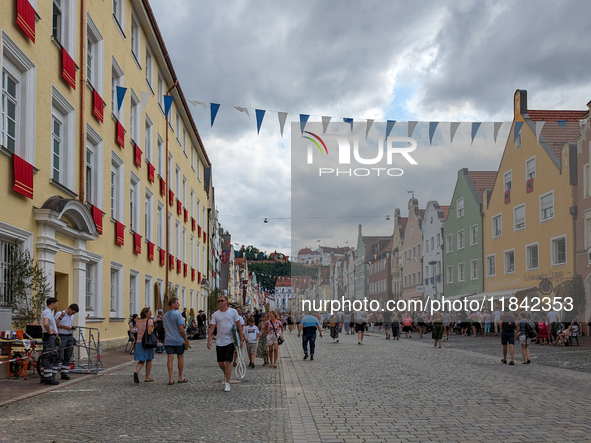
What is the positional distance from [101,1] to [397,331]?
836 inches

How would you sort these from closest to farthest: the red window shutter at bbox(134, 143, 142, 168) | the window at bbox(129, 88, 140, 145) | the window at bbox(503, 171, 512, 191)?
1. the window at bbox(129, 88, 140, 145)
2. the red window shutter at bbox(134, 143, 142, 168)
3. the window at bbox(503, 171, 512, 191)

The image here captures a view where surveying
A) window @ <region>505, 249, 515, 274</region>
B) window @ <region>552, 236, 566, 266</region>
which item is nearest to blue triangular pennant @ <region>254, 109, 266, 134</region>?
window @ <region>552, 236, 566, 266</region>

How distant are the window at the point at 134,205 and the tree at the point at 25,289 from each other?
1178 centimetres

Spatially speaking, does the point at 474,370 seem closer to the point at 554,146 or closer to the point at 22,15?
the point at 22,15

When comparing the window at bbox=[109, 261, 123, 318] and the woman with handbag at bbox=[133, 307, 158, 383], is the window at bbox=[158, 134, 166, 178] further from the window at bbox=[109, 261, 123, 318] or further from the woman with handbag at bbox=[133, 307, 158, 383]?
the woman with handbag at bbox=[133, 307, 158, 383]

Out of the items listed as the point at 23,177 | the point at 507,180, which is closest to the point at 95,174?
the point at 23,177

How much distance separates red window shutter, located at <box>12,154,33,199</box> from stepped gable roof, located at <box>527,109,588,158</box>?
90.7 ft

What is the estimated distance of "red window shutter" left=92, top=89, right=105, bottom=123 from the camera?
19625 mm

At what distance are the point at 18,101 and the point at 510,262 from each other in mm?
32532

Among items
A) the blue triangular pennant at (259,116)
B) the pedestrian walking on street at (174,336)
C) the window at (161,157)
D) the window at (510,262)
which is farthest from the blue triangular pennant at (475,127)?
the window at (510,262)

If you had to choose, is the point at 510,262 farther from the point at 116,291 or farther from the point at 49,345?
the point at 49,345

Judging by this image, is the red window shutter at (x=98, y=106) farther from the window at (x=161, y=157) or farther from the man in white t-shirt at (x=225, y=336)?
the window at (x=161, y=157)

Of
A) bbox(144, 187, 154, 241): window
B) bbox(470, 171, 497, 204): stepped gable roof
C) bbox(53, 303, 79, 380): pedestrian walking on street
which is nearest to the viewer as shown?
bbox(53, 303, 79, 380): pedestrian walking on street

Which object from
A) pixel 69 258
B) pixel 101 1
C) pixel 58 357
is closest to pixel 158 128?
pixel 101 1
